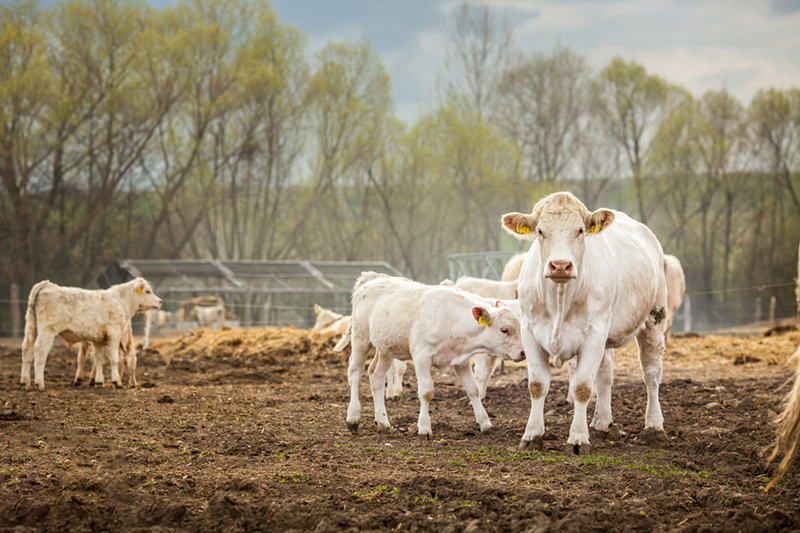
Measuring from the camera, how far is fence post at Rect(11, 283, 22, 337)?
2784 centimetres

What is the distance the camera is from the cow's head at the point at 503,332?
25.6ft

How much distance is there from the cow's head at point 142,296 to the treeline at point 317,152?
2150 centimetres

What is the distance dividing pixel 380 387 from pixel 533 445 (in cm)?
226

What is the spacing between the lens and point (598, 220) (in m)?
6.57

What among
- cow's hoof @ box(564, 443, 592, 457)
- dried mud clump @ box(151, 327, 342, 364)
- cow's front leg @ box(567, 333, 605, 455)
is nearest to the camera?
cow's hoof @ box(564, 443, 592, 457)

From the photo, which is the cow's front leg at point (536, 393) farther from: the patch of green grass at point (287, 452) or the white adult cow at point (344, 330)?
the white adult cow at point (344, 330)

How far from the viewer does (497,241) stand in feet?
163

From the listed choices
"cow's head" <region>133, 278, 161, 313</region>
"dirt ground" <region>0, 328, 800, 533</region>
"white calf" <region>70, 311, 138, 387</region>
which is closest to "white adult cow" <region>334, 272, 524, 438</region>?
"dirt ground" <region>0, 328, 800, 533</region>

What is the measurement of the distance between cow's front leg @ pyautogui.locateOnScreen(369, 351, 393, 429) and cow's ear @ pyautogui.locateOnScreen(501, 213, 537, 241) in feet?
8.08

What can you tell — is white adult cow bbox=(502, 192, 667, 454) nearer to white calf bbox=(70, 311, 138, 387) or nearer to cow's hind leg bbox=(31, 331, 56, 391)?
white calf bbox=(70, 311, 138, 387)

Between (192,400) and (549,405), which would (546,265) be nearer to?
(549,405)

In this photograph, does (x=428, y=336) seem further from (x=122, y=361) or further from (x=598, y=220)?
(x=122, y=361)

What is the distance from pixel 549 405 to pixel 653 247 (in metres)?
2.64

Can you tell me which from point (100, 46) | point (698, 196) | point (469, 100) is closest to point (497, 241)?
point (469, 100)
